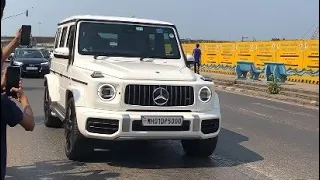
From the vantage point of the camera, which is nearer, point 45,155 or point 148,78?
point 148,78

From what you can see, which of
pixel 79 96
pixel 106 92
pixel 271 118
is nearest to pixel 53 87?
pixel 79 96

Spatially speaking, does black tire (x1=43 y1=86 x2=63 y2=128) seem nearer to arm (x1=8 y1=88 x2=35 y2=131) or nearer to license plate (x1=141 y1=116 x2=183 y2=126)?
license plate (x1=141 y1=116 x2=183 y2=126)

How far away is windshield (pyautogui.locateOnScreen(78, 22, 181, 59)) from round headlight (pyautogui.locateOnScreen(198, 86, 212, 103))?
1.33 m

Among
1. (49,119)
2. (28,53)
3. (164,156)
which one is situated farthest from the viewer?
(28,53)

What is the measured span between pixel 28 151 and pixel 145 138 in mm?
2160

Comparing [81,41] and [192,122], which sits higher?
[81,41]

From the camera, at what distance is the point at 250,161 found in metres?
6.88

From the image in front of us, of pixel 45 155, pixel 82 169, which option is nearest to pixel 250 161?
pixel 82 169

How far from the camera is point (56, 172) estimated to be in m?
6.02

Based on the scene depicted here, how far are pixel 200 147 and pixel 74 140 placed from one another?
5.76ft

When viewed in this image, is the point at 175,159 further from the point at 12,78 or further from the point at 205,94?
the point at 12,78

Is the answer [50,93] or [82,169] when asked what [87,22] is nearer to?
[50,93]

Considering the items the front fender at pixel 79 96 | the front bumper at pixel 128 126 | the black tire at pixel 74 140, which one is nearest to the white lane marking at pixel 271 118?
the front bumper at pixel 128 126

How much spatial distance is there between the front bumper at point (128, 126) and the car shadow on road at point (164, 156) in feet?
1.93
